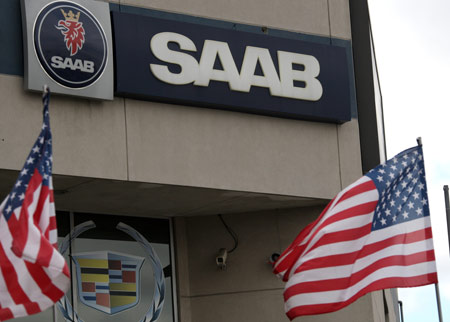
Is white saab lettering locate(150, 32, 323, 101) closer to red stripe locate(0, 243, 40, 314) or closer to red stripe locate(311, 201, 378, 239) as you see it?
red stripe locate(311, 201, 378, 239)

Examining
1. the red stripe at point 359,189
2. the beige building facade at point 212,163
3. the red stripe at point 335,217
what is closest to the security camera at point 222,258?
the beige building facade at point 212,163

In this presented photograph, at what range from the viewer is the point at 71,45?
1742cm

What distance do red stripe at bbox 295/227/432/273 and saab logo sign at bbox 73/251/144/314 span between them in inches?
211

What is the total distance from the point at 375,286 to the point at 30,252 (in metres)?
4.55

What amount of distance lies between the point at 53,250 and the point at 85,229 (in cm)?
736

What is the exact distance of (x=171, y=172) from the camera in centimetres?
1819

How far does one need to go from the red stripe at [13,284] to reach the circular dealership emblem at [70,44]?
497cm

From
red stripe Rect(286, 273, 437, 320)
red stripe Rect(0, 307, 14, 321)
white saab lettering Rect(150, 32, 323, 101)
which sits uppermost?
white saab lettering Rect(150, 32, 323, 101)

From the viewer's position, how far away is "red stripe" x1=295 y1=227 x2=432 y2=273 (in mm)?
15023

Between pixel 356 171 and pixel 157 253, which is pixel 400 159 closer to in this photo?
pixel 356 171

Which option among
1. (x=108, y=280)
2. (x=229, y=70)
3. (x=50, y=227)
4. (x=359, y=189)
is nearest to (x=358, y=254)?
(x=359, y=189)

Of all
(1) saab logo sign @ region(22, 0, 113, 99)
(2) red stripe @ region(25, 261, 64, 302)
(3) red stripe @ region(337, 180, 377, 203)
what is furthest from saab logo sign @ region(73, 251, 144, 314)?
(2) red stripe @ region(25, 261, 64, 302)

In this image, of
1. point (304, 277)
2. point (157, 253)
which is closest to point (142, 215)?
point (157, 253)

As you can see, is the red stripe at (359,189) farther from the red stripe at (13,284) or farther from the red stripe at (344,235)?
the red stripe at (13,284)
